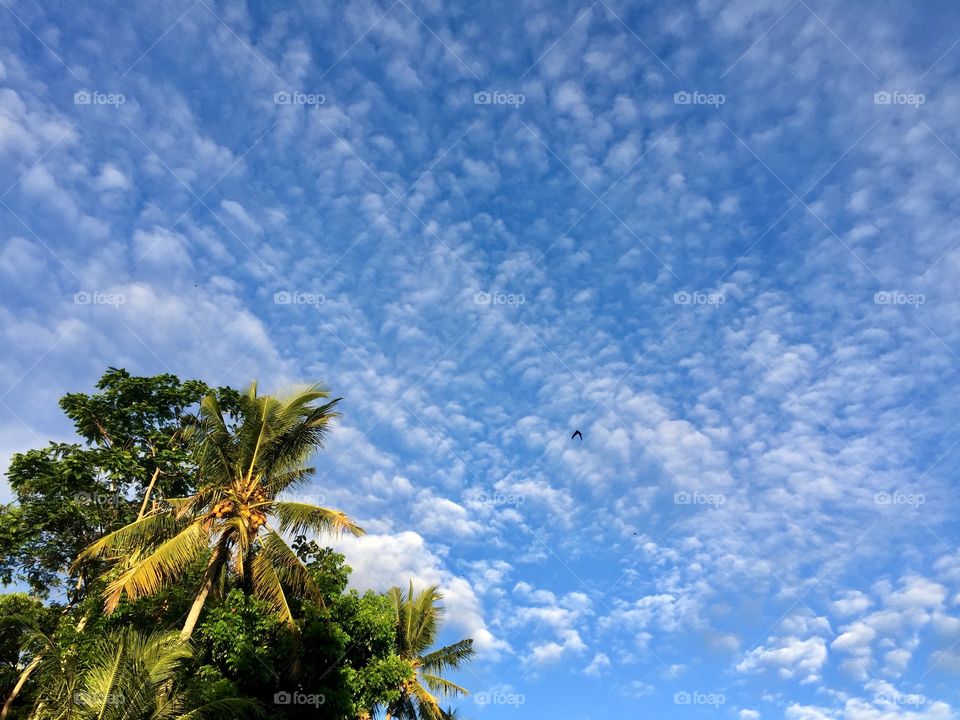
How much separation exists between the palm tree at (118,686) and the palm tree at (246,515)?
9.36ft

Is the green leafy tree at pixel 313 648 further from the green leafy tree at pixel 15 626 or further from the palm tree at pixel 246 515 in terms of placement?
the green leafy tree at pixel 15 626

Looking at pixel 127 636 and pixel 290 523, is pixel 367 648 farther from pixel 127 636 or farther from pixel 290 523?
pixel 127 636

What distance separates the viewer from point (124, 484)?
2212 centimetres

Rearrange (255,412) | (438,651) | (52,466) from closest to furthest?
1. (255,412)
2. (52,466)
3. (438,651)

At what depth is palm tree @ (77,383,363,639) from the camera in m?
16.2

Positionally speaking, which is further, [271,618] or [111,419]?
[111,419]

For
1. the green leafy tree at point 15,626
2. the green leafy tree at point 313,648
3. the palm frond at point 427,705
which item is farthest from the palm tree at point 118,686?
the palm frond at point 427,705

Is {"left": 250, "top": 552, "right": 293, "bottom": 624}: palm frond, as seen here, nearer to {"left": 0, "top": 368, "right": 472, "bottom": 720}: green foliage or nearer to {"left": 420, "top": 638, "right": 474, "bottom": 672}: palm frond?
{"left": 0, "top": 368, "right": 472, "bottom": 720}: green foliage

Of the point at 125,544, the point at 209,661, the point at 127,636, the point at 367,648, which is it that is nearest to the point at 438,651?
the point at 367,648

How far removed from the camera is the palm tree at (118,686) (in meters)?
11.3

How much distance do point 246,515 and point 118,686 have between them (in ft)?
18.5

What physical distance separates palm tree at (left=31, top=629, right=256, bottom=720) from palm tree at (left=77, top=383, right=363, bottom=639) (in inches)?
112

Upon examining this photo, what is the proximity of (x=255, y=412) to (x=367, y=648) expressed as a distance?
772 cm

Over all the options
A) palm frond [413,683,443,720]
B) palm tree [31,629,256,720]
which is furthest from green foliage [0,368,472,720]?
palm frond [413,683,443,720]
